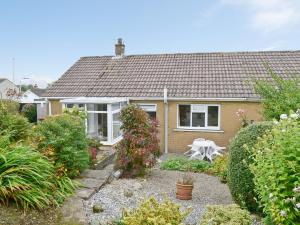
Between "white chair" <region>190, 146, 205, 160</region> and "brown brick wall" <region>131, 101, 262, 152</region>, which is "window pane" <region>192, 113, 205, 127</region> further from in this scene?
"white chair" <region>190, 146, 205, 160</region>

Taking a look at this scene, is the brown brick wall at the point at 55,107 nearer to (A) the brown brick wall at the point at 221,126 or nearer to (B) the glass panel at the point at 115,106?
(B) the glass panel at the point at 115,106

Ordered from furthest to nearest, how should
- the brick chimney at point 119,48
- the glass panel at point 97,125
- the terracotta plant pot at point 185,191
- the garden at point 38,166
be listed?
the brick chimney at point 119,48 → the glass panel at point 97,125 → the terracotta plant pot at point 185,191 → the garden at point 38,166

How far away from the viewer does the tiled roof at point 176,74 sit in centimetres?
1538

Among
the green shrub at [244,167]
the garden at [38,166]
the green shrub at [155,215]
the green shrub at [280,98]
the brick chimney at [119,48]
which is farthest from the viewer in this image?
the brick chimney at [119,48]

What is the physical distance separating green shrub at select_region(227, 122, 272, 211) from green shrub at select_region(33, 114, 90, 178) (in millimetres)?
3947

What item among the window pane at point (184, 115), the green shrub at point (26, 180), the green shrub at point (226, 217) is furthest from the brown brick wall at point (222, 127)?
the green shrub at point (226, 217)

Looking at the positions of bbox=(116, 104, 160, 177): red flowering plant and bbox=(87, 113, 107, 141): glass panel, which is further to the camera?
bbox=(87, 113, 107, 141): glass panel

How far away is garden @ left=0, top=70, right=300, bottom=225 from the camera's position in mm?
3795

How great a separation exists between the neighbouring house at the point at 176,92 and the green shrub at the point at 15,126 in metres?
6.06

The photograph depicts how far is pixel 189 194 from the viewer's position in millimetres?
7695

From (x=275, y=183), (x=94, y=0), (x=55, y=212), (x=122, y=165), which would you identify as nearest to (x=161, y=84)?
(x=94, y=0)

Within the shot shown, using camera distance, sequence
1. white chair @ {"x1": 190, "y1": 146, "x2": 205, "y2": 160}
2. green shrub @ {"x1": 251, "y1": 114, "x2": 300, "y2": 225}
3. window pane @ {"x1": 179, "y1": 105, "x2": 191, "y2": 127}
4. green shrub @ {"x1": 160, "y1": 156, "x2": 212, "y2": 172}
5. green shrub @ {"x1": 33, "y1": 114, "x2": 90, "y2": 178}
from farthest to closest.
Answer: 1. window pane @ {"x1": 179, "y1": 105, "x2": 191, "y2": 127}
2. white chair @ {"x1": 190, "y1": 146, "x2": 205, "y2": 160}
3. green shrub @ {"x1": 160, "y1": 156, "x2": 212, "y2": 172}
4. green shrub @ {"x1": 33, "y1": 114, "x2": 90, "y2": 178}
5. green shrub @ {"x1": 251, "y1": 114, "x2": 300, "y2": 225}

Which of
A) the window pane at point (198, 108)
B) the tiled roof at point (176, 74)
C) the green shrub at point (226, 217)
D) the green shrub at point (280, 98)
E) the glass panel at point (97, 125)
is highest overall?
the tiled roof at point (176, 74)

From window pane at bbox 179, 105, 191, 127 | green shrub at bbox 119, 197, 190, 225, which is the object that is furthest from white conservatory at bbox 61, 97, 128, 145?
green shrub at bbox 119, 197, 190, 225
